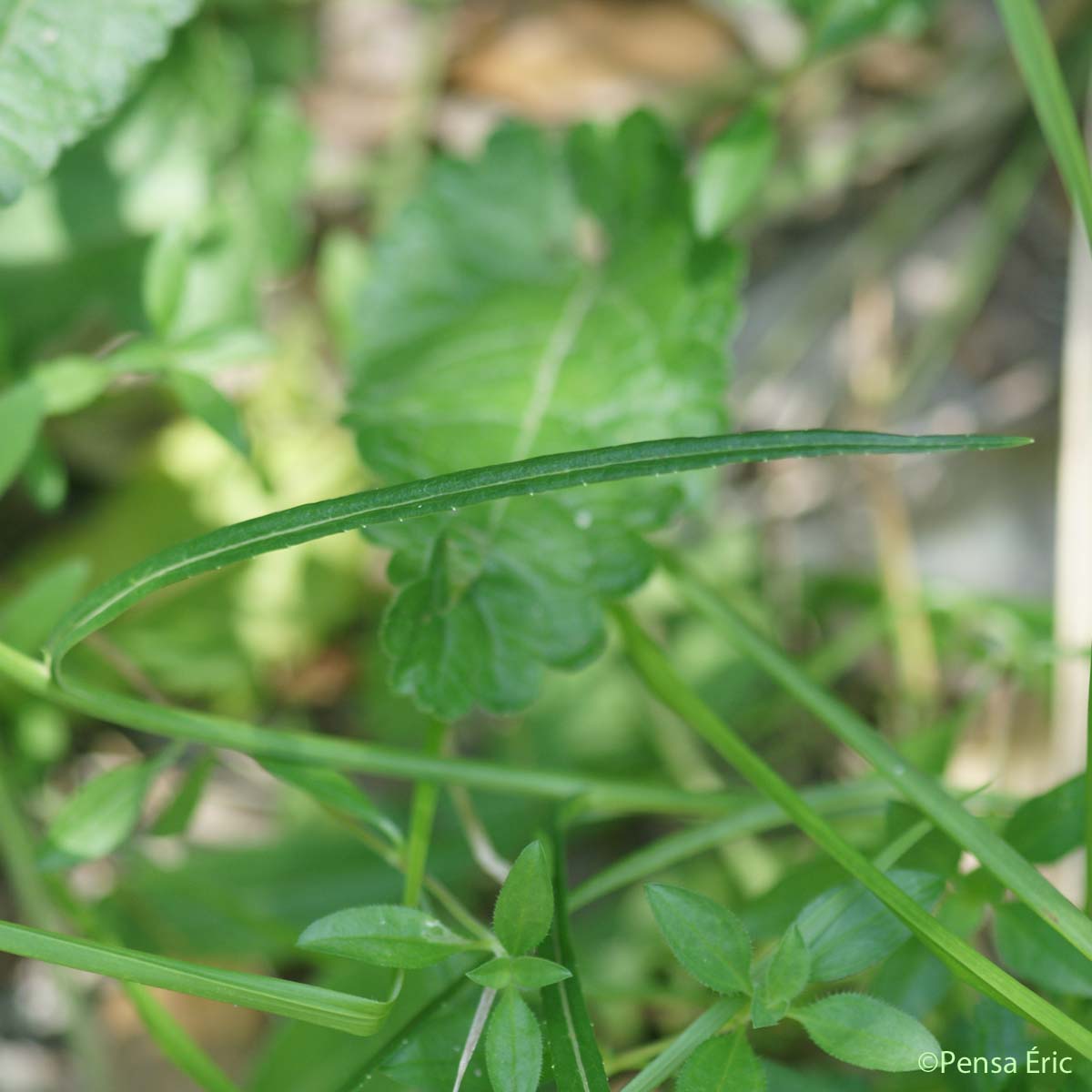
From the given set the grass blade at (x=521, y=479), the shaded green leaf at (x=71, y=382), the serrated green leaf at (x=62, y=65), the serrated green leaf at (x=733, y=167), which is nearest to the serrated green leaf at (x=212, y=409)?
the shaded green leaf at (x=71, y=382)

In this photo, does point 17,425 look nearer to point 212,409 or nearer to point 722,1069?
point 212,409

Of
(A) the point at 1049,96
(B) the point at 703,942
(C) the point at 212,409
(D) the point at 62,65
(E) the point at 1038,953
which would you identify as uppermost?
(D) the point at 62,65

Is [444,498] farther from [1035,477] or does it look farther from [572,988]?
[1035,477]

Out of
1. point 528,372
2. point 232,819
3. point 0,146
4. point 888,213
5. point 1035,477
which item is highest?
point 0,146

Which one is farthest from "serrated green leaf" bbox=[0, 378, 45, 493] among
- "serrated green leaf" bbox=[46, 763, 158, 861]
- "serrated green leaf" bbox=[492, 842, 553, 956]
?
"serrated green leaf" bbox=[492, 842, 553, 956]

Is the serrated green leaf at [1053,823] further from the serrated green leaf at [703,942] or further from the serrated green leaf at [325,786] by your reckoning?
the serrated green leaf at [325,786]

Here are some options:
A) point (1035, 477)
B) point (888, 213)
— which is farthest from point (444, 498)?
point (888, 213)

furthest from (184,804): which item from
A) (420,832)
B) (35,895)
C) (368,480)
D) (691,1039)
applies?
(368,480)
